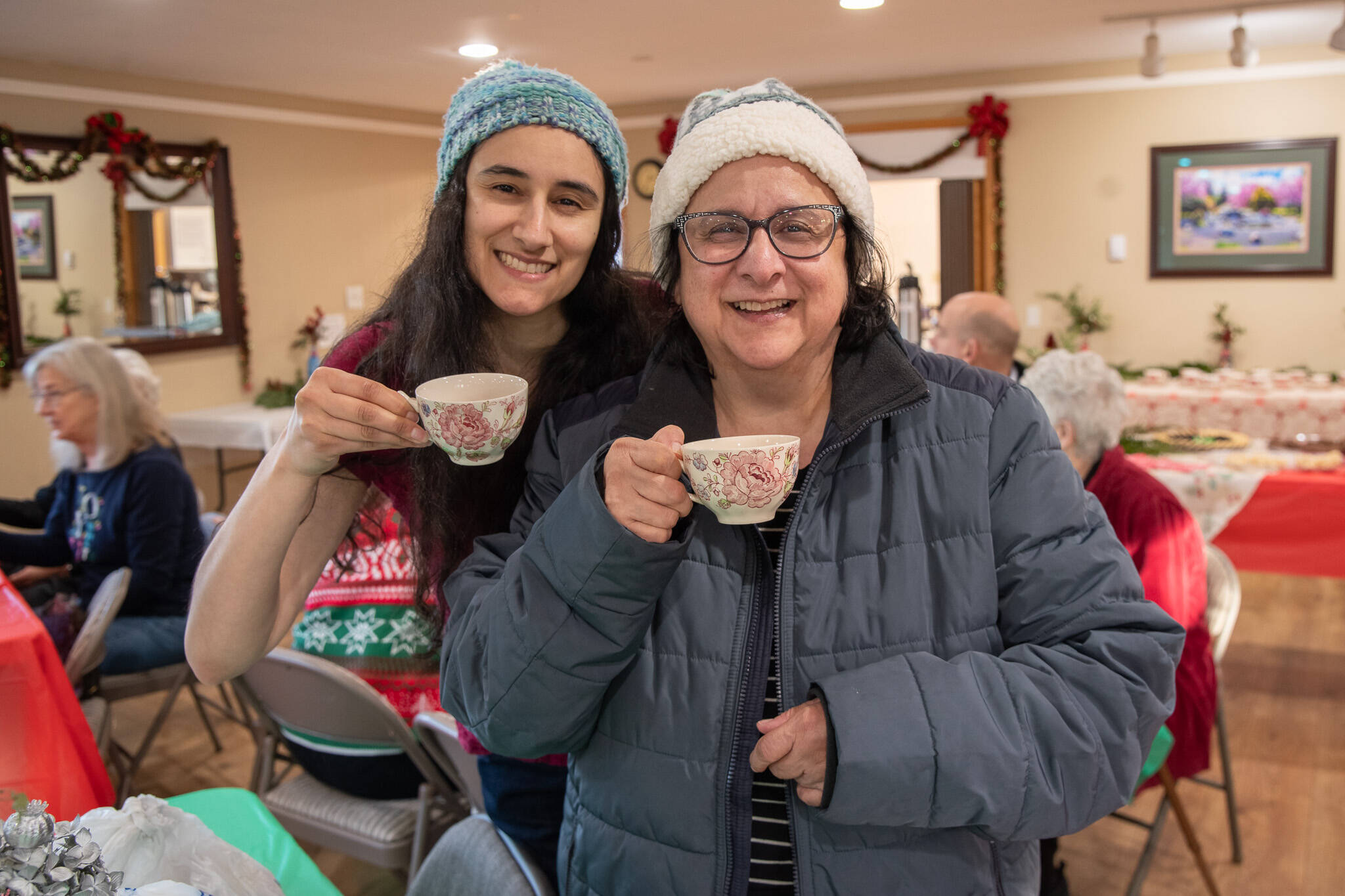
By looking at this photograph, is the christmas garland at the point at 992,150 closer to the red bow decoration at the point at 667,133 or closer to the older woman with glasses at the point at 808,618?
the red bow decoration at the point at 667,133

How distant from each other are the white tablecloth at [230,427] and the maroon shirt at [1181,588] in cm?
484

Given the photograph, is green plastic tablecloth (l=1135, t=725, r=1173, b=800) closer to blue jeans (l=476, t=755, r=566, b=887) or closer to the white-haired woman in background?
blue jeans (l=476, t=755, r=566, b=887)

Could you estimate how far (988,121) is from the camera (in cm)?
681

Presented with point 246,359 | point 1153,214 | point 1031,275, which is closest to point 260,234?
point 246,359

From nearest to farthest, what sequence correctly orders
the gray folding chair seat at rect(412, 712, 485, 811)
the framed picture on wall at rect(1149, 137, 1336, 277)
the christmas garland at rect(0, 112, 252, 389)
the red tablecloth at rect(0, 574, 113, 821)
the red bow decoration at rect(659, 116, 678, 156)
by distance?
the red tablecloth at rect(0, 574, 113, 821), the gray folding chair seat at rect(412, 712, 485, 811), the christmas garland at rect(0, 112, 252, 389), the framed picture on wall at rect(1149, 137, 1336, 277), the red bow decoration at rect(659, 116, 678, 156)

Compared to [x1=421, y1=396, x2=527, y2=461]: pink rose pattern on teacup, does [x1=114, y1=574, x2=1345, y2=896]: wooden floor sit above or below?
below

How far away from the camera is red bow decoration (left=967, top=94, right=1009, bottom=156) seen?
268 inches

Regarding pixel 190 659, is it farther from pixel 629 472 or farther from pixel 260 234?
pixel 260 234

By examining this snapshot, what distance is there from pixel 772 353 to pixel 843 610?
0.96ft

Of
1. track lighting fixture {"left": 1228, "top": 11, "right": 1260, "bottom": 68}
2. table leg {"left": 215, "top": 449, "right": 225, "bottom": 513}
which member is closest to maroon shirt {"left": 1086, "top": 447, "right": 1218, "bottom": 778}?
track lighting fixture {"left": 1228, "top": 11, "right": 1260, "bottom": 68}

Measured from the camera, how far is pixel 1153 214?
260 inches

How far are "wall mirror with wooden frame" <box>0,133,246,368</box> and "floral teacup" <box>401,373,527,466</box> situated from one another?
535 cm

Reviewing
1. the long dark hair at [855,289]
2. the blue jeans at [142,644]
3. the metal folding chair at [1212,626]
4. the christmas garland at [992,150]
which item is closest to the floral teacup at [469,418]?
the long dark hair at [855,289]

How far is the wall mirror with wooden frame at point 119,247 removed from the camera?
536 cm
